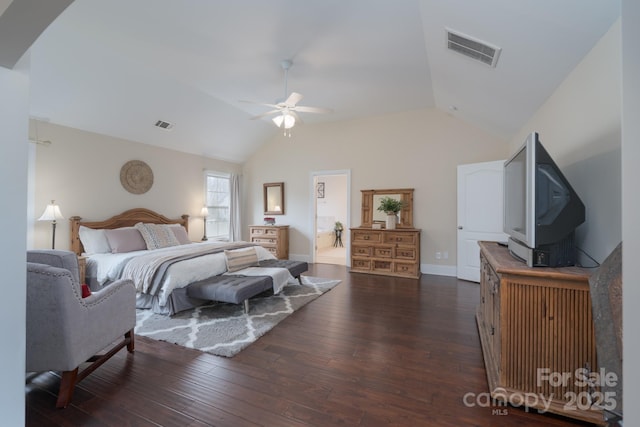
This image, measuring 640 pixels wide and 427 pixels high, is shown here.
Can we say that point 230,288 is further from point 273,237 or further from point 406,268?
point 273,237

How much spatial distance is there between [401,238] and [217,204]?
451cm

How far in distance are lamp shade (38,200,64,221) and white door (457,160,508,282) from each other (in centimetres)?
618

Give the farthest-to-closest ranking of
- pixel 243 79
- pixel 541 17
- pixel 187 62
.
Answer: pixel 243 79 → pixel 187 62 → pixel 541 17

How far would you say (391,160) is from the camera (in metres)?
5.67

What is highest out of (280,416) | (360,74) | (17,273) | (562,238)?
(360,74)

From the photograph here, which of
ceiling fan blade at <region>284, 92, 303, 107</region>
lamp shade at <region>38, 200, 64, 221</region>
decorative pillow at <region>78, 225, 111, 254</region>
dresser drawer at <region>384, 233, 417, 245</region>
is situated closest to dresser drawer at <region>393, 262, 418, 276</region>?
dresser drawer at <region>384, 233, 417, 245</region>

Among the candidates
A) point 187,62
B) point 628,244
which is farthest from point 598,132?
point 187,62

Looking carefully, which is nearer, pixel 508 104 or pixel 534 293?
pixel 534 293

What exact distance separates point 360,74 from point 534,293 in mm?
3401

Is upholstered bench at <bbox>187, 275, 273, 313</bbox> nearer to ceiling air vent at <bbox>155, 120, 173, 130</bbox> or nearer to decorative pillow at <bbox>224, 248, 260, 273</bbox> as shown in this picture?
decorative pillow at <bbox>224, 248, 260, 273</bbox>

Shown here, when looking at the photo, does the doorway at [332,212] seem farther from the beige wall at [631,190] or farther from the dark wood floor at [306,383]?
the beige wall at [631,190]

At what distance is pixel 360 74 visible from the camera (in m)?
3.91

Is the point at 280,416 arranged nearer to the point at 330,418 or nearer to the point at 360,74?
the point at 330,418

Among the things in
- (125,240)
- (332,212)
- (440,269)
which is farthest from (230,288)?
(332,212)
